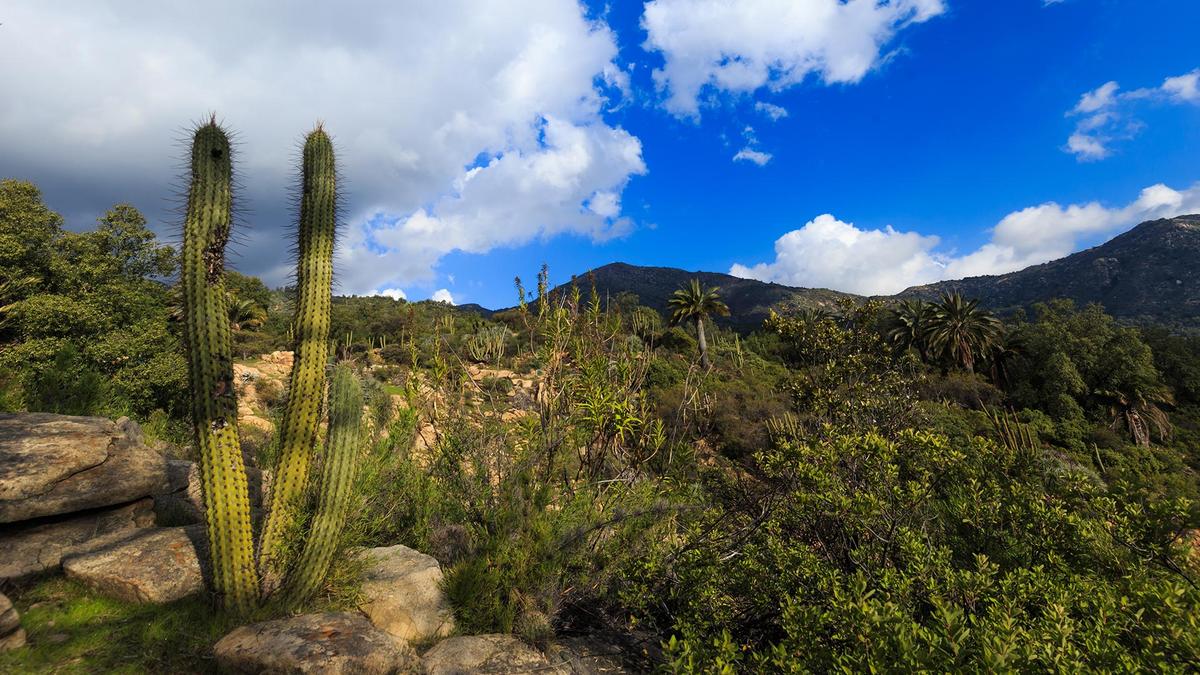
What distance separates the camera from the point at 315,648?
3.28m

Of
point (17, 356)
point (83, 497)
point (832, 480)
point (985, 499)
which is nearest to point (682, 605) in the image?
point (832, 480)

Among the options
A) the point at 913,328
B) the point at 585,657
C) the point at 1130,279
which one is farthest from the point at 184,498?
the point at 1130,279

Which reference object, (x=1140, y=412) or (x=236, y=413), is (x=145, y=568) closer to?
(x=236, y=413)

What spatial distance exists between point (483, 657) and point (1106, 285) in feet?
406

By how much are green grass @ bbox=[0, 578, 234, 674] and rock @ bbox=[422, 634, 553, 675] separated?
60.3 inches

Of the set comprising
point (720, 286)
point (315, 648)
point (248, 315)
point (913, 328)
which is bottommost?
point (315, 648)

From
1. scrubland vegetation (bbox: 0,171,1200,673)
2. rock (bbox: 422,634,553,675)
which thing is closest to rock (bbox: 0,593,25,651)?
scrubland vegetation (bbox: 0,171,1200,673)

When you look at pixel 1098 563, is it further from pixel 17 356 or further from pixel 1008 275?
pixel 1008 275

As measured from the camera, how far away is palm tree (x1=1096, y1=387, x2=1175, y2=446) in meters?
23.0

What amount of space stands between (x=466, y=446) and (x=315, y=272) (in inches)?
98.5

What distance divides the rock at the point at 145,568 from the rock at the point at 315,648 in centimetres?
128

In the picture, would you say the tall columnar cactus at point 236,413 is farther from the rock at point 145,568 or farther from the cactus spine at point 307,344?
the rock at point 145,568

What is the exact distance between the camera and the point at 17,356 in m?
12.8

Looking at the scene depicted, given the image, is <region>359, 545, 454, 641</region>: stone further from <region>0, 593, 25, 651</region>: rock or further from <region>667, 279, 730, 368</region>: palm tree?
<region>667, 279, 730, 368</region>: palm tree
